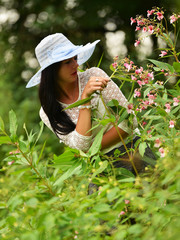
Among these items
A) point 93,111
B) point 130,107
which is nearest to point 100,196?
point 130,107

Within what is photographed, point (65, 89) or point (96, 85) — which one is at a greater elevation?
point (96, 85)

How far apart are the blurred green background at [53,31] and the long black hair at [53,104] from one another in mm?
2973

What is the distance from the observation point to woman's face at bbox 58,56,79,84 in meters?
1.79

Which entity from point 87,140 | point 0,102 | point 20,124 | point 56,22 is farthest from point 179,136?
point 56,22

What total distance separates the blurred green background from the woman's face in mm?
3051

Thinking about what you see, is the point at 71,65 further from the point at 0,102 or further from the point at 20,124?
the point at 0,102

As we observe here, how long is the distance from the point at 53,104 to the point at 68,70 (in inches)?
6.9

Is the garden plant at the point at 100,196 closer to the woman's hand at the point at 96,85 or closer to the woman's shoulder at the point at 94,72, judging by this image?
the woman's hand at the point at 96,85

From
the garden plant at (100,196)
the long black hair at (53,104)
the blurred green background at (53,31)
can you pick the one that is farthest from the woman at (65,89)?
the blurred green background at (53,31)

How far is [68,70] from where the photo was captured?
1.81 m

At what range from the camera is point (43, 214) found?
3.02ft

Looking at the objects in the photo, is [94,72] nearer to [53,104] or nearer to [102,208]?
[53,104]

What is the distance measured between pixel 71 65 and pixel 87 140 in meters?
0.36

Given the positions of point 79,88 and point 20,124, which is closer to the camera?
point 79,88
